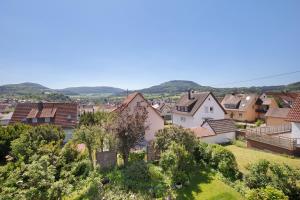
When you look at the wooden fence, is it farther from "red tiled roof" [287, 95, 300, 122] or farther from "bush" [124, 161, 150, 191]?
"bush" [124, 161, 150, 191]

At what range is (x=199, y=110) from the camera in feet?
131

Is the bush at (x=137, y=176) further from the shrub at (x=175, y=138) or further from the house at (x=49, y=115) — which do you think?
the house at (x=49, y=115)

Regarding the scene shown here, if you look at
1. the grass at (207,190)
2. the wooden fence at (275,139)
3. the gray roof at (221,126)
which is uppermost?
the gray roof at (221,126)

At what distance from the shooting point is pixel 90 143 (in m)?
18.4

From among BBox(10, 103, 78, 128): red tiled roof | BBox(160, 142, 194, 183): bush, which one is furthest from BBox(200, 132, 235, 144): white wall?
BBox(10, 103, 78, 128): red tiled roof

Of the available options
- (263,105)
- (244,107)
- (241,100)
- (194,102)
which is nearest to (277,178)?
(194,102)

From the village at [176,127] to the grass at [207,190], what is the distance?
0.29 meters

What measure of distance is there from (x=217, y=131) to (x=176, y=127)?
1369cm

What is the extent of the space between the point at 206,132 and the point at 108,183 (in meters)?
18.3

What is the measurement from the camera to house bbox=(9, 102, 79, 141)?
39.1 metres

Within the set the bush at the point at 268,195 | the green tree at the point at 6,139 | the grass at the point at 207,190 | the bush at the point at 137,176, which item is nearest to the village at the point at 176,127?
the grass at the point at 207,190

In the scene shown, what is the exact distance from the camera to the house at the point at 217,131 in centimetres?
2972

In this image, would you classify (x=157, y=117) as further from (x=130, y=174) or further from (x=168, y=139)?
(x=130, y=174)

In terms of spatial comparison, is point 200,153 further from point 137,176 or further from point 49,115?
point 49,115
